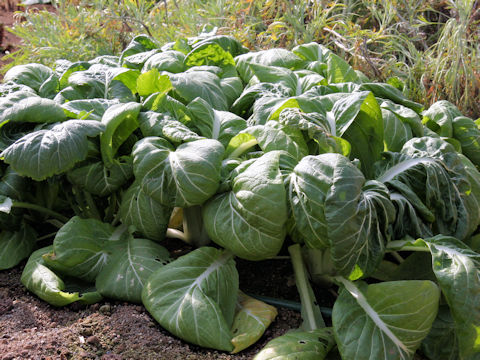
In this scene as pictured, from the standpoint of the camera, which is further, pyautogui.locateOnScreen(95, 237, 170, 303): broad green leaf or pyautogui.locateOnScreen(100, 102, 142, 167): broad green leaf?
A: pyautogui.locateOnScreen(100, 102, 142, 167): broad green leaf

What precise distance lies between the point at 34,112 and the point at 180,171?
0.91 metres

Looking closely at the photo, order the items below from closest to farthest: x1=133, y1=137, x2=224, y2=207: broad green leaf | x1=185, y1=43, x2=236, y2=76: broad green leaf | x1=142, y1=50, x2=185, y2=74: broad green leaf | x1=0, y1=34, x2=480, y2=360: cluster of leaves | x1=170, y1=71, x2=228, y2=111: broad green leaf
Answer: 1. x1=0, y1=34, x2=480, y2=360: cluster of leaves
2. x1=133, y1=137, x2=224, y2=207: broad green leaf
3. x1=170, y1=71, x2=228, y2=111: broad green leaf
4. x1=142, y1=50, x2=185, y2=74: broad green leaf
5. x1=185, y1=43, x2=236, y2=76: broad green leaf

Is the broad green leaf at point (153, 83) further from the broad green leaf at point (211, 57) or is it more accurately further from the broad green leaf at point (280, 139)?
the broad green leaf at point (280, 139)

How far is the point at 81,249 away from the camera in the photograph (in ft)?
8.21

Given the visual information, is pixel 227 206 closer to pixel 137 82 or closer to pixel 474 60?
pixel 137 82

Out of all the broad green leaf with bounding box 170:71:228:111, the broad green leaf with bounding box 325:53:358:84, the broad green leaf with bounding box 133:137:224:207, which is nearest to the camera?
the broad green leaf with bounding box 133:137:224:207

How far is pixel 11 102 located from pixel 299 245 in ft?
5.66

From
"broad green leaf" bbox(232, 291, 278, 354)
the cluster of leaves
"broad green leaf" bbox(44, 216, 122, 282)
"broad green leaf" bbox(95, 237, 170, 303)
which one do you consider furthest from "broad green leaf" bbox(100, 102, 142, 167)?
"broad green leaf" bbox(232, 291, 278, 354)

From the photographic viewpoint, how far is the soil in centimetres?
203

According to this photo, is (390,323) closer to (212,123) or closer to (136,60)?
(212,123)

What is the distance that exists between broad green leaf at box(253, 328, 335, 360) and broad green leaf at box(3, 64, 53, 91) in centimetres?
236

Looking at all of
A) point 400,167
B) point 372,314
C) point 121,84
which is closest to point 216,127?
point 121,84

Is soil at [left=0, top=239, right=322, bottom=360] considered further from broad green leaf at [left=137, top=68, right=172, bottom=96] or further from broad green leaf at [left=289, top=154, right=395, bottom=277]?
broad green leaf at [left=137, top=68, right=172, bottom=96]

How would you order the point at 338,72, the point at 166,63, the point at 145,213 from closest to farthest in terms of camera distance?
the point at 145,213 → the point at 166,63 → the point at 338,72
